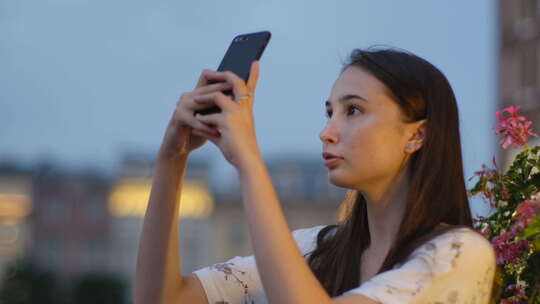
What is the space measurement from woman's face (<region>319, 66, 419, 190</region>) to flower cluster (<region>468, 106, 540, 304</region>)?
1.09 ft

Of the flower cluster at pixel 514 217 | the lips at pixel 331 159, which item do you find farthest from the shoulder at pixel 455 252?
the lips at pixel 331 159

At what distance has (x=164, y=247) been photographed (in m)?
2.05

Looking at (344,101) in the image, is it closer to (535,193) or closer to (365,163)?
(365,163)

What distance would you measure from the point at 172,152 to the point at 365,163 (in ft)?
1.42

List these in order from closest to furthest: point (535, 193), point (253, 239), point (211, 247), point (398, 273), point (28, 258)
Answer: point (253, 239) → point (398, 273) → point (535, 193) → point (28, 258) → point (211, 247)

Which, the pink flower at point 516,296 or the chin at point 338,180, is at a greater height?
the chin at point 338,180

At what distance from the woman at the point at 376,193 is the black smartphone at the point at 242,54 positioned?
24mm

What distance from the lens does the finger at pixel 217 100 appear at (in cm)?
173

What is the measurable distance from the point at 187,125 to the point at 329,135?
0.31 metres

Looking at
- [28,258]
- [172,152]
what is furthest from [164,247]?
[28,258]

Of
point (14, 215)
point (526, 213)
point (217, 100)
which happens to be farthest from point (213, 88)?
point (14, 215)

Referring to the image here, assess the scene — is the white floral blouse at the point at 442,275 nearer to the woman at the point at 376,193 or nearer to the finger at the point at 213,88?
the woman at the point at 376,193

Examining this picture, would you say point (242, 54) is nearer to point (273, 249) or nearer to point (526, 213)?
point (273, 249)

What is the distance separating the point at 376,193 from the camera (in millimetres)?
2094
